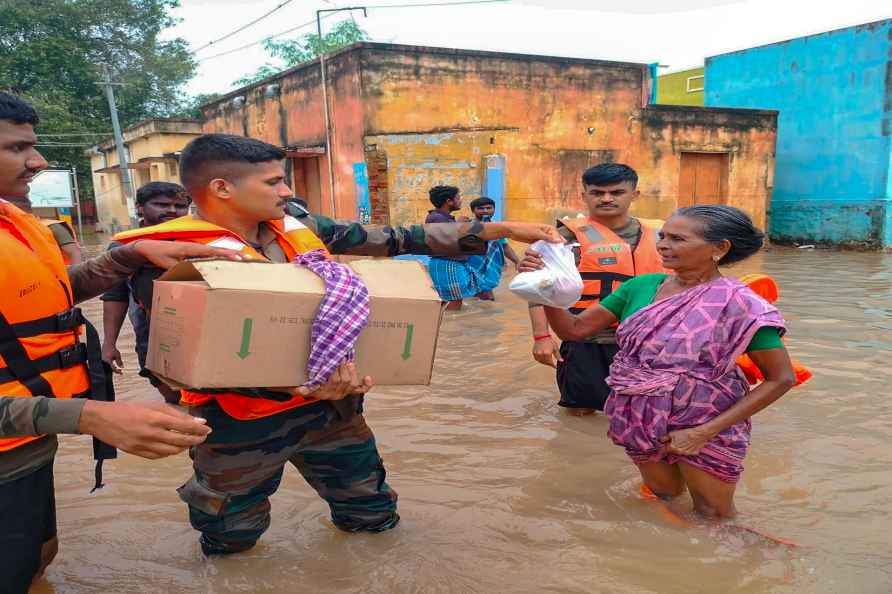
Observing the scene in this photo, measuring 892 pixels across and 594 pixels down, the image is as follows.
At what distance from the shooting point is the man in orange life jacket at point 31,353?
154 centimetres

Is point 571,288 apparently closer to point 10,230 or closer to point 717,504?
point 717,504

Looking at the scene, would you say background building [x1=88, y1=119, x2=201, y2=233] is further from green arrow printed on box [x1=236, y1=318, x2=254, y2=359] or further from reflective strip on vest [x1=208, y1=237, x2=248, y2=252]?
green arrow printed on box [x1=236, y1=318, x2=254, y2=359]

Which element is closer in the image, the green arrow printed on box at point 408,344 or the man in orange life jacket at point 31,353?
the man in orange life jacket at point 31,353

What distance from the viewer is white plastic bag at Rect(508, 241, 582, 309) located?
2520mm

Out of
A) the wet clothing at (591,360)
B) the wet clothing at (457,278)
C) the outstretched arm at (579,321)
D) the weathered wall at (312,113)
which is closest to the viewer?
the outstretched arm at (579,321)

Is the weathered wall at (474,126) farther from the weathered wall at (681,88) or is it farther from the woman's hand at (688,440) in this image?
the woman's hand at (688,440)

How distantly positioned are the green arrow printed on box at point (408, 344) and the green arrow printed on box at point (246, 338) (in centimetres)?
49

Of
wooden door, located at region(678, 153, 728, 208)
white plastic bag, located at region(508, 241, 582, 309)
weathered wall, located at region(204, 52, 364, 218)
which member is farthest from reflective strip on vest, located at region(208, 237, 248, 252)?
wooden door, located at region(678, 153, 728, 208)

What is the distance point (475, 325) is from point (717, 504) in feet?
14.9

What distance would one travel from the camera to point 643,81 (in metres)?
12.8

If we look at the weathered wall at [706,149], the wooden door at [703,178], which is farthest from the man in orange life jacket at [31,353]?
the wooden door at [703,178]

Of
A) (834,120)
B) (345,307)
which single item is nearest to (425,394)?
(345,307)

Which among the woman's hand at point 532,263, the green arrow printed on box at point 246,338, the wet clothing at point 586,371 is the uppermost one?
the woman's hand at point 532,263

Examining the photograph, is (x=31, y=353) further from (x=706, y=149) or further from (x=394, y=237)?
(x=706, y=149)
